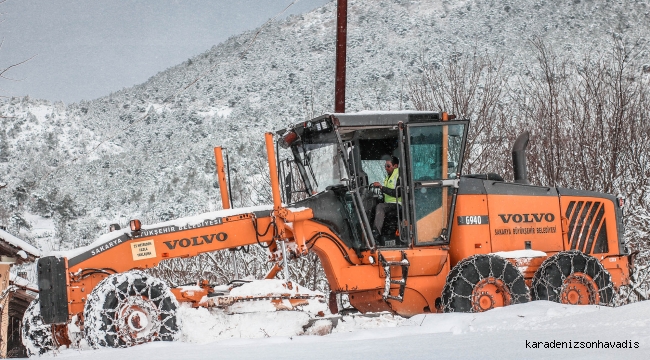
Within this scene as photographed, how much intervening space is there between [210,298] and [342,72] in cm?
747

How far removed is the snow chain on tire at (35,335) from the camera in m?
7.54

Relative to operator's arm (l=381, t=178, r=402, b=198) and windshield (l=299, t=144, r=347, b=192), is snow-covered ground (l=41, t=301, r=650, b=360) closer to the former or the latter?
operator's arm (l=381, t=178, r=402, b=198)

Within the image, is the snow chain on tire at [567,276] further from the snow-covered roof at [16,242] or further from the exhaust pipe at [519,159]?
the snow-covered roof at [16,242]

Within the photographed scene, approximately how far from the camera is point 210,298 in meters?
7.48

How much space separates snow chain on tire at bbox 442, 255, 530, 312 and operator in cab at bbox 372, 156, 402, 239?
1.05 meters

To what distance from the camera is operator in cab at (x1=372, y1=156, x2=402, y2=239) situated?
8953mm

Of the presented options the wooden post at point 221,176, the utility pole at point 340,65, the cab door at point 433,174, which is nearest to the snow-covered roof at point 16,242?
the wooden post at point 221,176

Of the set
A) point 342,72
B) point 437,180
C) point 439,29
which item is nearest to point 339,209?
point 437,180

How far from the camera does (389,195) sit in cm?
903

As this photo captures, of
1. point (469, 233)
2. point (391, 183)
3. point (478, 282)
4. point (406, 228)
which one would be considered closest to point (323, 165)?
point (391, 183)

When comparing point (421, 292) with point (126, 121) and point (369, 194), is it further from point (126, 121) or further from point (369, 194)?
point (126, 121)

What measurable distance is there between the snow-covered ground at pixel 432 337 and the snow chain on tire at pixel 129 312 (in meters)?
0.22

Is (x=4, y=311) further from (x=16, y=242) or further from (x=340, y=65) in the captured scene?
(x=340, y=65)

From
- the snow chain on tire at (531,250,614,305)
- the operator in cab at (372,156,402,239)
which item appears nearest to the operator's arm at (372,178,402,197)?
the operator in cab at (372,156,402,239)
